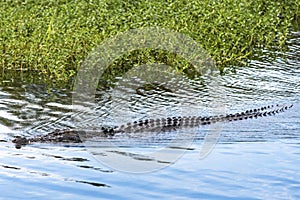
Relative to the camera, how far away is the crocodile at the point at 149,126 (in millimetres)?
11109

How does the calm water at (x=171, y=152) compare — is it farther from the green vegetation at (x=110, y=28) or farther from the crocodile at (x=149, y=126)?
the green vegetation at (x=110, y=28)

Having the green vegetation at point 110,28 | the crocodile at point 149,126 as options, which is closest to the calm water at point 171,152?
the crocodile at point 149,126

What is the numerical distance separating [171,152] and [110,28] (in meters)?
6.13

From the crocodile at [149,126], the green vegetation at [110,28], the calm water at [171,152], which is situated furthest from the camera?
the green vegetation at [110,28]

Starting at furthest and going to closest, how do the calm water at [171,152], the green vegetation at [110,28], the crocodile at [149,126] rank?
1. the green vegetation at [110,28]
2. the crocodile at [149,126]
3. the calm water at [171,152]

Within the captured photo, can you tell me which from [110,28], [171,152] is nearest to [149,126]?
[171,152]

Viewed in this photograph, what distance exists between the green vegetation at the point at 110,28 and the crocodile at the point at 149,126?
3202 mm

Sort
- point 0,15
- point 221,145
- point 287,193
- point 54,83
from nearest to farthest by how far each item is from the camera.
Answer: point 287,193 < point 221,145 < point 54,83 < point 0,15

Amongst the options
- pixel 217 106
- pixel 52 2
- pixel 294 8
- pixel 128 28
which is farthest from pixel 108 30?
pixel 294 8

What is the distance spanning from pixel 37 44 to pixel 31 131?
429 centimetres

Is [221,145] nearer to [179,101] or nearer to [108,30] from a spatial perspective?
[179,101]

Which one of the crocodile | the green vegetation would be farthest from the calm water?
the green vegetation

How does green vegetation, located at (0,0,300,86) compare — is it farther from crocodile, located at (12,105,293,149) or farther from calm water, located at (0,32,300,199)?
crocodile, located at (12,105,293,149)

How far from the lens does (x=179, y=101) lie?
13406mm
